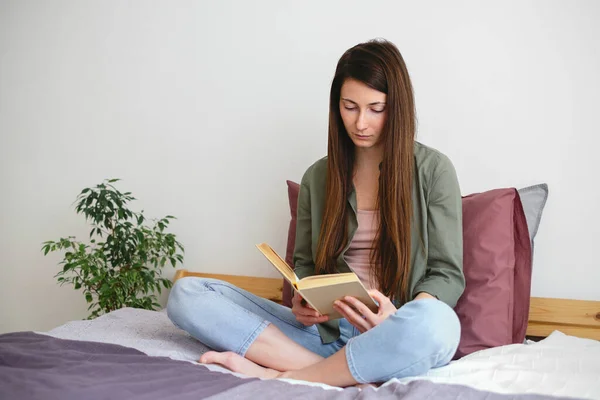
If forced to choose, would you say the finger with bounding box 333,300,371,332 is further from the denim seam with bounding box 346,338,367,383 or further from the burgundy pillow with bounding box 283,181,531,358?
the burgundy pillow with bounding box 283,181,531,358

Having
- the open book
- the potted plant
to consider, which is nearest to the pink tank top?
the open book

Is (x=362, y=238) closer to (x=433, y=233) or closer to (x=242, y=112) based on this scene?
(x=433, y=233)

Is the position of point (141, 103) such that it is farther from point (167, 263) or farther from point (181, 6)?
point (167, 263)

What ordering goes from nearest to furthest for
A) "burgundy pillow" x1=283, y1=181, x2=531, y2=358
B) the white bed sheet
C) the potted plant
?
the white bed sheet, "burgundy pillow" x1=283, y1=181, x2=531, y2=358, the potted plant

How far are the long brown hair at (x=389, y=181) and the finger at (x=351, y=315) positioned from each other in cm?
24

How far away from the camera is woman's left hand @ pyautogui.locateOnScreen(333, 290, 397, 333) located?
5.19ft

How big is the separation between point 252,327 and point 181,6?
4.99ft

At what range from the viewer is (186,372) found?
151cm

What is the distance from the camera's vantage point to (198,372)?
152 centimetres

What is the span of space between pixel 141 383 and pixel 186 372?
0.15 meters

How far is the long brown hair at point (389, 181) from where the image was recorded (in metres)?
1.82

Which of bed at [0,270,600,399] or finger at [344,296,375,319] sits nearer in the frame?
bed at [0,270,600,399]

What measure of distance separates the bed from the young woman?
0.38 ft

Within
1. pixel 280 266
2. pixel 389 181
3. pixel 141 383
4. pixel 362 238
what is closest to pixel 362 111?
pixel 389 181
